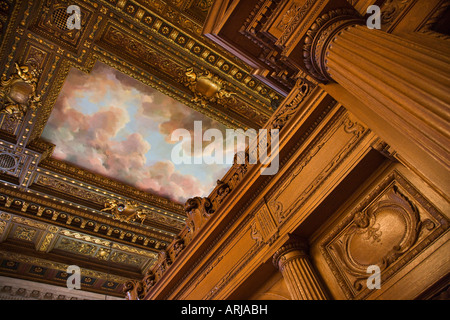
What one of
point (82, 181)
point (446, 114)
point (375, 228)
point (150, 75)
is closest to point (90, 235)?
point (82, 181)

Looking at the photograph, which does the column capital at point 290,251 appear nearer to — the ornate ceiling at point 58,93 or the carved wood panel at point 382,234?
the carved wood panel at point 382,234

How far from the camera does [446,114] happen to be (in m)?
1.36

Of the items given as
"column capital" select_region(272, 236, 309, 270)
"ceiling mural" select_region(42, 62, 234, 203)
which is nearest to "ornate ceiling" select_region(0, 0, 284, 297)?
"ceiling mural" select_region(42, 62, 234, 203)

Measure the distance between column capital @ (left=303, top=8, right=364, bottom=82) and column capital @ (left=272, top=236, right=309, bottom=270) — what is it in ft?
5.36

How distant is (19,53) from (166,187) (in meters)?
5.63

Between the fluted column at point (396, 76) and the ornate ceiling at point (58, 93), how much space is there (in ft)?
12.0

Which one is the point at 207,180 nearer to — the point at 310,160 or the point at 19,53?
the point at 19,53

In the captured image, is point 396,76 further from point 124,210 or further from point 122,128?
point 124,210

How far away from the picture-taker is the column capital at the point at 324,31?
2322 millimetres

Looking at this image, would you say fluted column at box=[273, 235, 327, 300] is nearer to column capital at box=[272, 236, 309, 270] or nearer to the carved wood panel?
column capital at box=[272, 236, 309, 270]

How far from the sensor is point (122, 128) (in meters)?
8.59

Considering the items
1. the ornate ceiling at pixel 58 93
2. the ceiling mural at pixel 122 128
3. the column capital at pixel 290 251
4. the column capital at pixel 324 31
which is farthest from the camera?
the ceiling mural at pixel 122 128

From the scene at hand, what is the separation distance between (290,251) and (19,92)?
757cm

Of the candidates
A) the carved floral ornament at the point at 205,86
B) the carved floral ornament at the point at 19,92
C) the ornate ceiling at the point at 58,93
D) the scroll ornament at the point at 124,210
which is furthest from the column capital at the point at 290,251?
the scroll ornament at the point at 124,210
